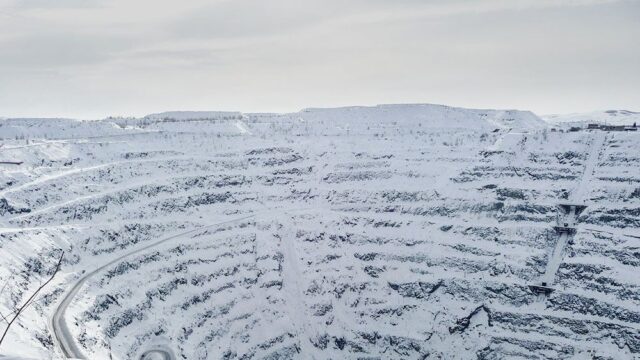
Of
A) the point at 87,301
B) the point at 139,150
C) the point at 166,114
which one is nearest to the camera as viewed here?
the point at 87,301

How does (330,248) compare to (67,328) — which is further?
(330,248)

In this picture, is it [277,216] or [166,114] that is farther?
[166,114]

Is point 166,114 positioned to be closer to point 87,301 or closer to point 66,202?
point 66,202

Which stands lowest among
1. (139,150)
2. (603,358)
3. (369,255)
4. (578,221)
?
(603,358)

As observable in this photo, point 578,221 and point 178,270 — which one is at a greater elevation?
point 578,221

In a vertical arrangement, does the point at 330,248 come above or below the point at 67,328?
below

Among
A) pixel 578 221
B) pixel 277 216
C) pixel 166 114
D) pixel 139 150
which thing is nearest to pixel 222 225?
pixel 277 216

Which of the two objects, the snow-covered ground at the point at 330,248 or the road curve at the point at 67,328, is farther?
the snow-covered ground at the point at 330,248

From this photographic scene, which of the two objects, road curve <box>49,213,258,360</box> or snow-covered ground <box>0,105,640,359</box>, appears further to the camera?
snow-covered ground <box>0,105,640,359</box>
